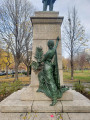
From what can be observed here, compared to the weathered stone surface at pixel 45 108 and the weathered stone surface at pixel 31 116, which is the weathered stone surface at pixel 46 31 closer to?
the weathered stone surface at pixel 45 108

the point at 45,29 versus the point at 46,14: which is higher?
the point at 46,14

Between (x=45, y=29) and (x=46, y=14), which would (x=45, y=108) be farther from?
(x=46, y=14)

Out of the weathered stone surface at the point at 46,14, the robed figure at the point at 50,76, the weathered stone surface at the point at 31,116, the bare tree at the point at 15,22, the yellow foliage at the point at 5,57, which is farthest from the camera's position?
the yellow foliage at the point at 5,57

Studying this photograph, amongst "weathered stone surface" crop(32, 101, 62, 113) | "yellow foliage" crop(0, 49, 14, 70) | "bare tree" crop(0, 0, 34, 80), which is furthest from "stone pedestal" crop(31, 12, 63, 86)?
"yellow foliage" crop(0, 49, 14, 70)

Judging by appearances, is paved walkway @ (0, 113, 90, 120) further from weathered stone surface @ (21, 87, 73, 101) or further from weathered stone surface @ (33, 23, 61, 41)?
weathered stone surface @ (33, 23, 61, 41)

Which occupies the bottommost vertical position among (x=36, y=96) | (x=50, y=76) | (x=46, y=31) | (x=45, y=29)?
(x=36, y=96)

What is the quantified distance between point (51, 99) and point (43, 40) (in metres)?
2.68

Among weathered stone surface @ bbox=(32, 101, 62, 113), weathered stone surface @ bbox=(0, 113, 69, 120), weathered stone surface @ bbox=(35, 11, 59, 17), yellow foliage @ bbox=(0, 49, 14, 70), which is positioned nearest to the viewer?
weathered stone surface @ bbox=(0, 113, 69, 120)

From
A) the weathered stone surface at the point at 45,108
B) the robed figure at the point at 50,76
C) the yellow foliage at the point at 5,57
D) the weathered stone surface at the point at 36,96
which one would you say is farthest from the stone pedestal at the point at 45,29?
the yellow foliage at the point at 5,57

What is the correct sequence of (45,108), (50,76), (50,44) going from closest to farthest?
(45,108), (50,76), (50,44)

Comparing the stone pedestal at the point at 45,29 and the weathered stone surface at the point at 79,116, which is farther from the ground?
the stone pedestal at the point at 45,29

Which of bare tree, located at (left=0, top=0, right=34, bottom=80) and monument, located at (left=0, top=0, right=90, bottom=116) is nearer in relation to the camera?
monument, located at (left=0, top=0, right=90, bottom=116)

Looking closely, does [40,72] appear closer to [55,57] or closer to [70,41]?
[55,57]

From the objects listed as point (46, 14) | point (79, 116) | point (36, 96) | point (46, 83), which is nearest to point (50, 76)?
point (46, 83)
